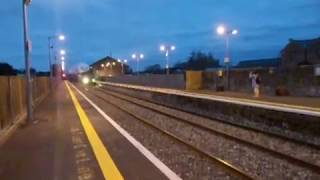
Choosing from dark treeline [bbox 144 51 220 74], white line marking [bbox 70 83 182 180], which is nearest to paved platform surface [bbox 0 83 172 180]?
white line marking [bbox 70 83 182 180]

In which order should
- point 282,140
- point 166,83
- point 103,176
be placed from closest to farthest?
point 103,176 → point 282,140 → point 166,83

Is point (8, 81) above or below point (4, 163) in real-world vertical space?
above

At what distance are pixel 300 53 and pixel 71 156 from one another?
7524 cm

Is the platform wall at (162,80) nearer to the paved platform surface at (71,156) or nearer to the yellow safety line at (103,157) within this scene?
the paved platform surface at (71,156)

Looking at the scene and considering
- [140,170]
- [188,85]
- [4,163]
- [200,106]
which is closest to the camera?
[140,170]

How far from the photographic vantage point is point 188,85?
2670 inches

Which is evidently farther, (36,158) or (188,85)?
(188,85)

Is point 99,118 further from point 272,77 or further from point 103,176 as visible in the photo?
point 272,77

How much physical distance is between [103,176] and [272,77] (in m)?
37.9

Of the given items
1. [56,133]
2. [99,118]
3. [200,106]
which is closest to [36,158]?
[56,133]

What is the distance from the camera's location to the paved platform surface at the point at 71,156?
1129cm

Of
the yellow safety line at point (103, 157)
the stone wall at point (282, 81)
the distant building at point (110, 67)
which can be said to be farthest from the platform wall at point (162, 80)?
the distant building at point (110, 67)

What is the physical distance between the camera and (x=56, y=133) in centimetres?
1973

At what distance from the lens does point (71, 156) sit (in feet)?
45.7
